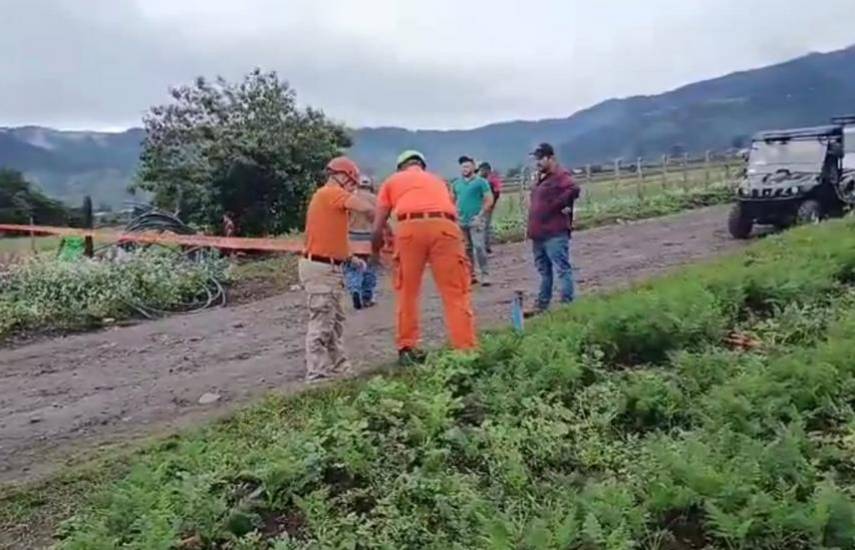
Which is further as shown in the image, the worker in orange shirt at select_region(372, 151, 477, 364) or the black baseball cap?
the black baseball cap

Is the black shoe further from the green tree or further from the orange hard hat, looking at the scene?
the green tree

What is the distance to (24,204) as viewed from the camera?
21328mm

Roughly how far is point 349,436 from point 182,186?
1441 cm

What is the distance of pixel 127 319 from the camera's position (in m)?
12.3

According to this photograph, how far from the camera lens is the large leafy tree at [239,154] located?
1830 centimetres

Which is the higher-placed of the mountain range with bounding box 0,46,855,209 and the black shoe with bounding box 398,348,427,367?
the mountain range with bounding box 0,46,855,209

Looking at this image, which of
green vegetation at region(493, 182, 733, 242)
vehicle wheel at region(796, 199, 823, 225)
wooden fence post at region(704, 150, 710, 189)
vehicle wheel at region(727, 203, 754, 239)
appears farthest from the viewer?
wooden fence post at region(704, 150, 710, 189)

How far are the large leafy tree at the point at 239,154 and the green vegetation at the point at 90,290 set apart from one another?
451 cm

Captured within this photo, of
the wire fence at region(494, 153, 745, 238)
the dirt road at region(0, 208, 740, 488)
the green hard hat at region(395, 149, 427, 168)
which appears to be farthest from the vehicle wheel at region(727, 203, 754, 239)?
the green hard hat at region(395, 149, 427, 168)

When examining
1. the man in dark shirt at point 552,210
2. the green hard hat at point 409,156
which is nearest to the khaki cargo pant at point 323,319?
the green hard hat at point 409,156

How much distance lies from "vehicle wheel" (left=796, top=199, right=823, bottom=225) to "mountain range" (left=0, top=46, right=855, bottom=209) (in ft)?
11.0

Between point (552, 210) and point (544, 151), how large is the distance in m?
0.57

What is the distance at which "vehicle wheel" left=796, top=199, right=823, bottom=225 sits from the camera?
16625mm

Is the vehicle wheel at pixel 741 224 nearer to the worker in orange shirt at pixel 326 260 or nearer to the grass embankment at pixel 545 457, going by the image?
the grass embankment at pixel 545 457
